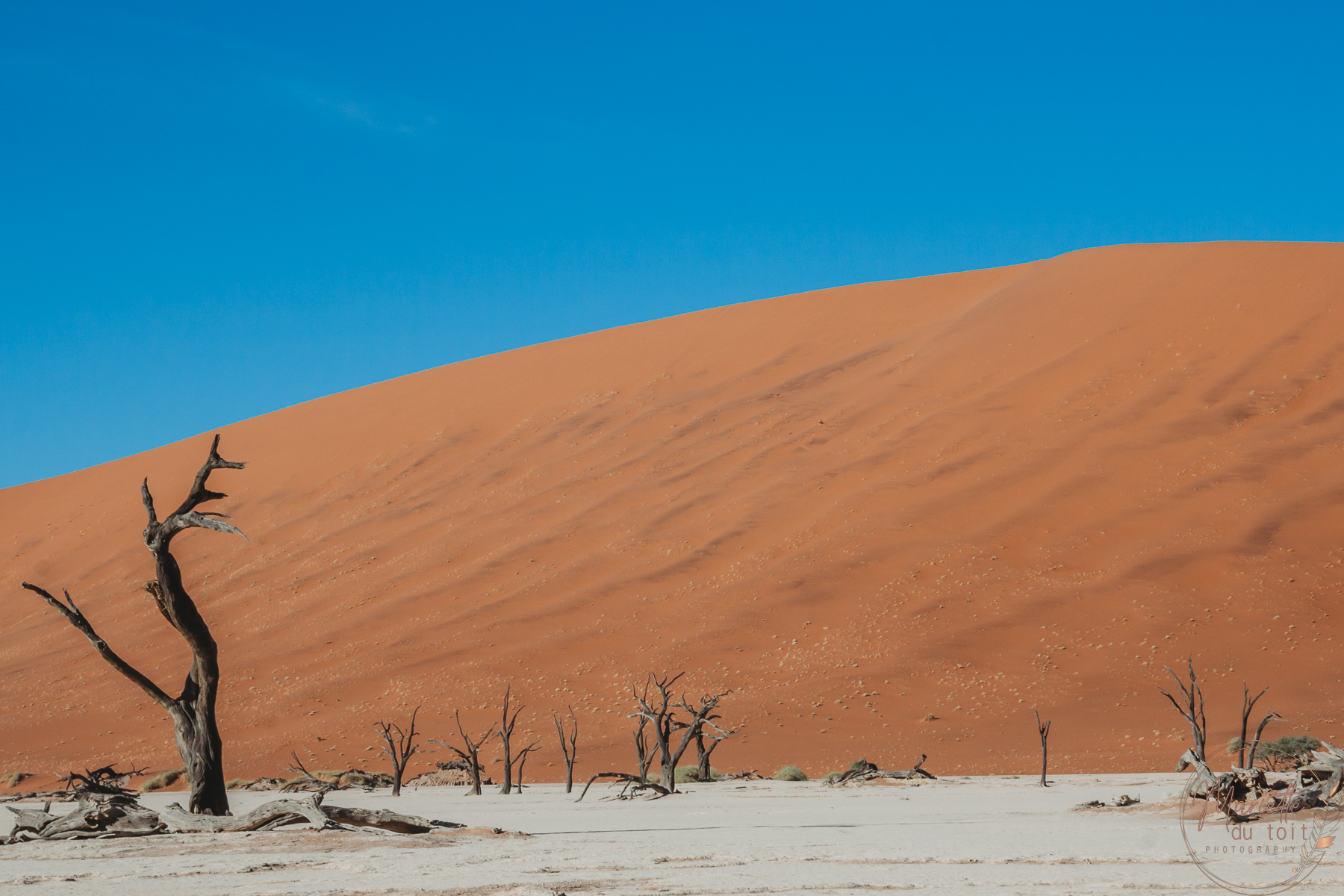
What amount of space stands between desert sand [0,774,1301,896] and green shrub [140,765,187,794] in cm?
888

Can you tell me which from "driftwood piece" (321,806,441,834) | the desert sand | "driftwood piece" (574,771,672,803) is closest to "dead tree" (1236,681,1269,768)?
the desert sand

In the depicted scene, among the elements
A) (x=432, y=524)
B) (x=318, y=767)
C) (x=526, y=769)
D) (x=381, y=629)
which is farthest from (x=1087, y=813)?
(x=432, y=524)

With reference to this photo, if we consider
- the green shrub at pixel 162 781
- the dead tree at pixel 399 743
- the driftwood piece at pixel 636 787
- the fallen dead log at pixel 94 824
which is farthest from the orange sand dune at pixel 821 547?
the fallen dead log at pixel 94 824

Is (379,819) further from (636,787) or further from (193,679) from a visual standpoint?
(636,787)

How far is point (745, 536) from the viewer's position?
83.9ft

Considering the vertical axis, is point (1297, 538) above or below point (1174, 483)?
below

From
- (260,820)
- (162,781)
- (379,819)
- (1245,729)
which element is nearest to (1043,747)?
(1245,729)

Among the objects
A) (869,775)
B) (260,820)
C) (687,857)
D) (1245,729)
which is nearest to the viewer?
(687,857)

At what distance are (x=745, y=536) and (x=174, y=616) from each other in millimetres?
17286

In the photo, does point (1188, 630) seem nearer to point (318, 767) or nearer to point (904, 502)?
point (904, 502)

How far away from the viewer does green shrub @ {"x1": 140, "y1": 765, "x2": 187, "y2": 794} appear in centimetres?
1744

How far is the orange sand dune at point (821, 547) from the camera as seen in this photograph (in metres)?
19.2

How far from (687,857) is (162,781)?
13504 mm

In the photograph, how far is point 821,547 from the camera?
79.7 feet
